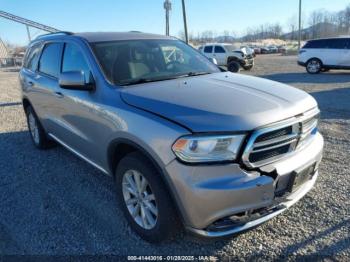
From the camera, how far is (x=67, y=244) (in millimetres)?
3178

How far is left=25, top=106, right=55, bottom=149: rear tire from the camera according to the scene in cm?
567

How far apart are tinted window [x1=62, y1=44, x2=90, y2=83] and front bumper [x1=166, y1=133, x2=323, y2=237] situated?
5.38 ft

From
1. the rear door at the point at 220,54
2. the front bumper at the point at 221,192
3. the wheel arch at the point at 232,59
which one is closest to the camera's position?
the front bumper at the point at 221,192

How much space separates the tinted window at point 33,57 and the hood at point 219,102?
9.34 ft

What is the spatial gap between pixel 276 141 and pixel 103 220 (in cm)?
194

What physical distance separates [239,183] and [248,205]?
0.21 meters

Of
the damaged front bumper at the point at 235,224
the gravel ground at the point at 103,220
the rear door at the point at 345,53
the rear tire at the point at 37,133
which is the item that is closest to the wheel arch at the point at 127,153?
the damaged front bumper at the point at 235,224

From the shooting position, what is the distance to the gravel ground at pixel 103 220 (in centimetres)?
301

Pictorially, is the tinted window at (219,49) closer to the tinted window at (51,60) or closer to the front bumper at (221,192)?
the tinted window at (51,60)

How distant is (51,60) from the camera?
15.8ft

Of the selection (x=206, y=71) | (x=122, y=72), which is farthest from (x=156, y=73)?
(x=206, y=71)

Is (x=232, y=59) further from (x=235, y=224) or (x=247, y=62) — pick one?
(x=235, y=224)

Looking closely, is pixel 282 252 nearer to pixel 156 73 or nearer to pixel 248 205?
pixel 248 205

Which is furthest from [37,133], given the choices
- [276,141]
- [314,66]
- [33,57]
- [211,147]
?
[314,66]
